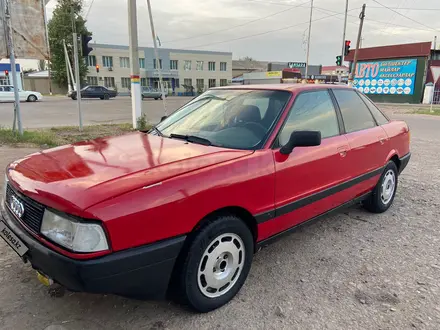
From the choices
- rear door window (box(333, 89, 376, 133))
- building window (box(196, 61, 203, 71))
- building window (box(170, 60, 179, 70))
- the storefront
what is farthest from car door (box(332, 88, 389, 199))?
building window (box(196, 61, 203, 71))

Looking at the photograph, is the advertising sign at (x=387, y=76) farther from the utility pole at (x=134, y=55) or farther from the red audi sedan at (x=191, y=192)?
the red audi sedan at (x=191, y=192)

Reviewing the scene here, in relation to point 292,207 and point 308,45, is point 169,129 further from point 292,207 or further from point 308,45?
point 308,45

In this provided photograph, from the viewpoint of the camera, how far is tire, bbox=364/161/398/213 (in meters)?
4.36

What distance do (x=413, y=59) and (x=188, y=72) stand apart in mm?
42128

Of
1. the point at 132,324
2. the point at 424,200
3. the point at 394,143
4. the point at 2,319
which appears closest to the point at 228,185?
the point at 132,324

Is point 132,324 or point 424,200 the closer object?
point 132,324

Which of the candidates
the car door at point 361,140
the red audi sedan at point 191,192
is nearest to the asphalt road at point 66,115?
the red audi sedan at point 191,192

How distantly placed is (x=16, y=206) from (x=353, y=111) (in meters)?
3.43

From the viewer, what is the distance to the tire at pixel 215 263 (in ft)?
7.62

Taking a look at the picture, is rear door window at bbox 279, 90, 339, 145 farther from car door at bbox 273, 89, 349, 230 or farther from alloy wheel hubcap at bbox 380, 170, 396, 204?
alloy wheel hubcap at bbox 380, 170, 396, 204

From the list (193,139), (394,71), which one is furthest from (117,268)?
(394,71)

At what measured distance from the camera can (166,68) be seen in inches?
2500

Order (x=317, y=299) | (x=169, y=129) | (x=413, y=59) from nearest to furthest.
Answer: (x=317, y=299), (x=169, y=129), (x=413, y=59)

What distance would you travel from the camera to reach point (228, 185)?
8.10 feet
